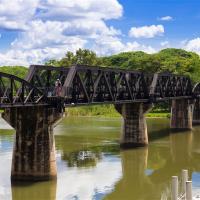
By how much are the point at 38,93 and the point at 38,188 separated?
751 cm

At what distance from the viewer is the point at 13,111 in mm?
40312

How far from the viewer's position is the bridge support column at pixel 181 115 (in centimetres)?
8419

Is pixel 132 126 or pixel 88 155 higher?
pixel 132 126

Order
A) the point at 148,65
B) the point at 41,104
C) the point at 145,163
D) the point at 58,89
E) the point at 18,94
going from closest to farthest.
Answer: the point at 18,94
the point at 41,104
the point at 58,89
the point at 145,163
the point at 148,65

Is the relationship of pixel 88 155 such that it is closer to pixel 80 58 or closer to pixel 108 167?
pixel 108 167

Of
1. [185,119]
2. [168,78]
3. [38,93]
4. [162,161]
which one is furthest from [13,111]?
[185,119]

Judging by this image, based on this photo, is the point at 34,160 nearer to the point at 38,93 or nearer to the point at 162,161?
the point at 38,93

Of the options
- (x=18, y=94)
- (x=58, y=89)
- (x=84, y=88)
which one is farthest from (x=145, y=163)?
(x=18, y=94)

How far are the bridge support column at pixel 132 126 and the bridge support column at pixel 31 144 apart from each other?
72.8 ft

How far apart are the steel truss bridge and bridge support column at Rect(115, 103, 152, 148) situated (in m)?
1.65

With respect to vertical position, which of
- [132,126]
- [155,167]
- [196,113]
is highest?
[196,113]

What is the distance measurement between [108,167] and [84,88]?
884 centimetres

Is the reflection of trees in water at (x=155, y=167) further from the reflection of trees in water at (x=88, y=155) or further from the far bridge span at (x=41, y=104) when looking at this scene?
the far bridge span at (x=41, y=104)

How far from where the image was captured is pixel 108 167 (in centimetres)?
4872
